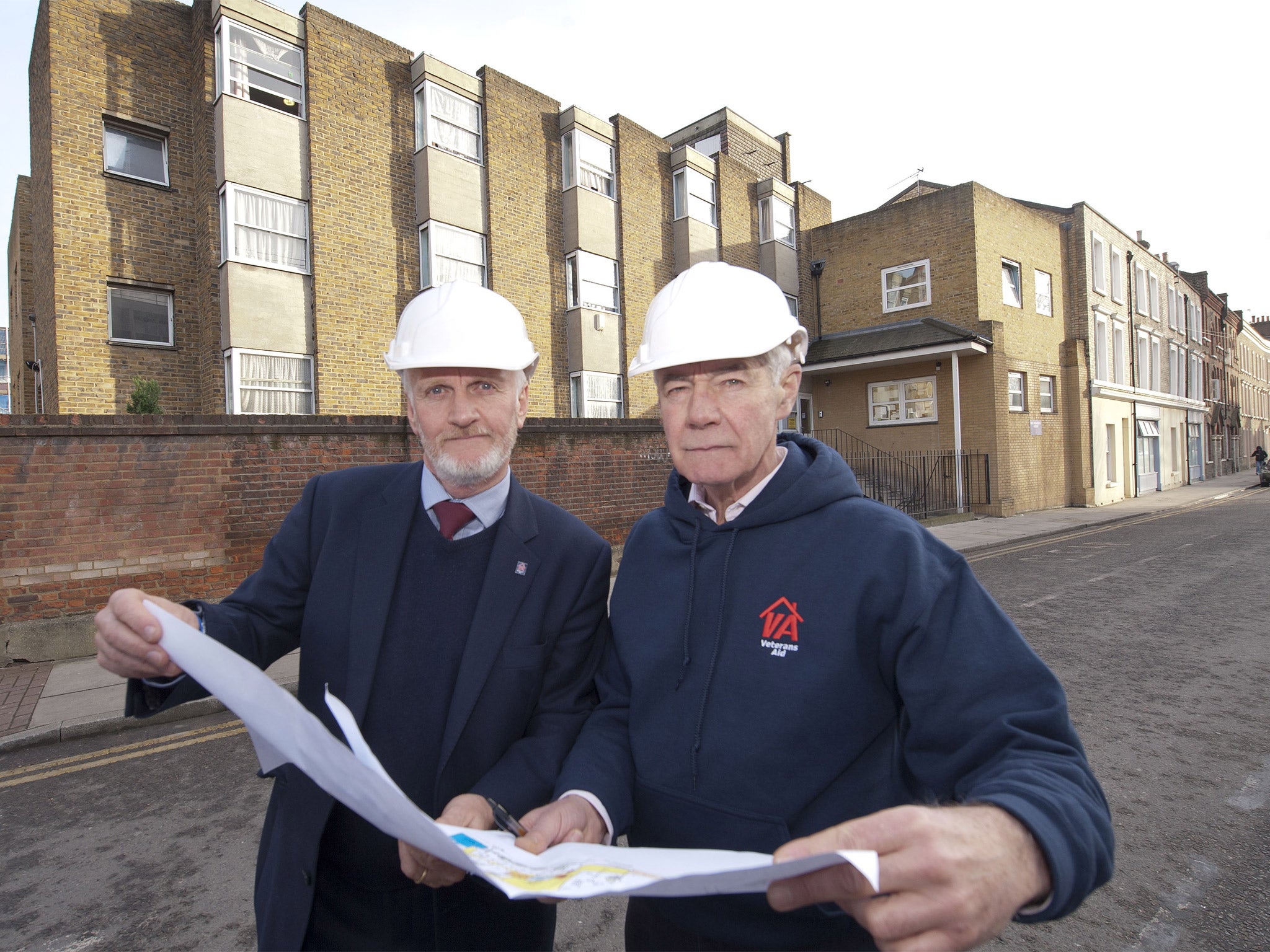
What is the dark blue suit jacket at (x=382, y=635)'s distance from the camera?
168 centimetres

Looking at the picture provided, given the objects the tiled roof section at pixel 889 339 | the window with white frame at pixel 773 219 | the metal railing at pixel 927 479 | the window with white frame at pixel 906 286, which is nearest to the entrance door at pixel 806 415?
the tiled roof section at pixel 889 339

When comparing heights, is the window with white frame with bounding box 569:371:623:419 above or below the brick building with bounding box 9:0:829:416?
below

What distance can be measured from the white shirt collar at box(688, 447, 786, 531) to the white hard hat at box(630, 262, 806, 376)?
0.93ft

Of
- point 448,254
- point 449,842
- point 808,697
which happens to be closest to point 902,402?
point 448,254

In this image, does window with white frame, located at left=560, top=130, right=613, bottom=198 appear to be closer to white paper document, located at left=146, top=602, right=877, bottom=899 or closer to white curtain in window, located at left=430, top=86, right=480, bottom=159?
white curtain in window, located at left=430, top=86, right=480, bottom=159

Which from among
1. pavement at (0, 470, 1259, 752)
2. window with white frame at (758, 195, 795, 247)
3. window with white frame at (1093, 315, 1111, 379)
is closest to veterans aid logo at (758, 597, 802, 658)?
pavement at (0, 470, 1259, 752)

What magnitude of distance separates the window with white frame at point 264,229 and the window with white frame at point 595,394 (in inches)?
264

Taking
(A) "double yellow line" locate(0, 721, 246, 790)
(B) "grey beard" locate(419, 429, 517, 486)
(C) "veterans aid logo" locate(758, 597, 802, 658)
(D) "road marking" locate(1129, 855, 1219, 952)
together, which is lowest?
(D) "road marking" locate(1129, 855, 1219, 952)

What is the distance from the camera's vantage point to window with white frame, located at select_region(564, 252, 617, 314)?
1795 centimetres

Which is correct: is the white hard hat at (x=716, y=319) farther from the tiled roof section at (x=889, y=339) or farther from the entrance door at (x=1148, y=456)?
the entrance door at (x=1148, y=456)

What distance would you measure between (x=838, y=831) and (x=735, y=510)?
2.69ft

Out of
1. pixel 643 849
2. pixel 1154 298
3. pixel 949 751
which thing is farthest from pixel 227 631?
pixel 1154 298

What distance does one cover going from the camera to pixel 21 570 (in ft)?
21.7

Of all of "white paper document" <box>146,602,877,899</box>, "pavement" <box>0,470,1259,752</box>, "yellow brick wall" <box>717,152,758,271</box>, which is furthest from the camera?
"yellow brick wall" <box>717,152,758,271</box>
